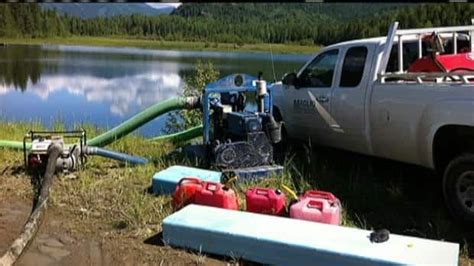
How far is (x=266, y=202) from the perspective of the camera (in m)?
5.84

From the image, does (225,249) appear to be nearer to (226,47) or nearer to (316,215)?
(316,215)

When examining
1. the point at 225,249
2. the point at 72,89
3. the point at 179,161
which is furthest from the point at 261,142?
the point at 72,89

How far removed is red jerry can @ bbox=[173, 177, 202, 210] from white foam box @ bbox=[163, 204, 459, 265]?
51 cm

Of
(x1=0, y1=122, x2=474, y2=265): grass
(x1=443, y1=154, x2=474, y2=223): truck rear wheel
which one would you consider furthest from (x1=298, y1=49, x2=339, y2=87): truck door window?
(x1=443, y1=154, x2=474, y2=223): truck rear wheel

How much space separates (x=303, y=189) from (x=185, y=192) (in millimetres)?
1467

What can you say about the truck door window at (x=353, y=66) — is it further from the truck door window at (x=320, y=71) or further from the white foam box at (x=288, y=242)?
the white foam box at (x=288, y=242)

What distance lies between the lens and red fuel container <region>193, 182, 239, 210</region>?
594 centimetres

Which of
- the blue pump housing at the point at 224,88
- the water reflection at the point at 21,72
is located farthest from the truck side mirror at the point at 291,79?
the water reflection at the point at 21,72

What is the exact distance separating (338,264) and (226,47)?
54691 millimetres

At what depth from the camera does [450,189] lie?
6008 mm

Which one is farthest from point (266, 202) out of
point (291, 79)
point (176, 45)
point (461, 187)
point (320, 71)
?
point (176, 45)

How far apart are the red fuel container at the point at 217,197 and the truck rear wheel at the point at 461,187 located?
80.2 inches

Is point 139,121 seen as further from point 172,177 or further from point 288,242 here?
point 288,242

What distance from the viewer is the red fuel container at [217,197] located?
19.5 feet
